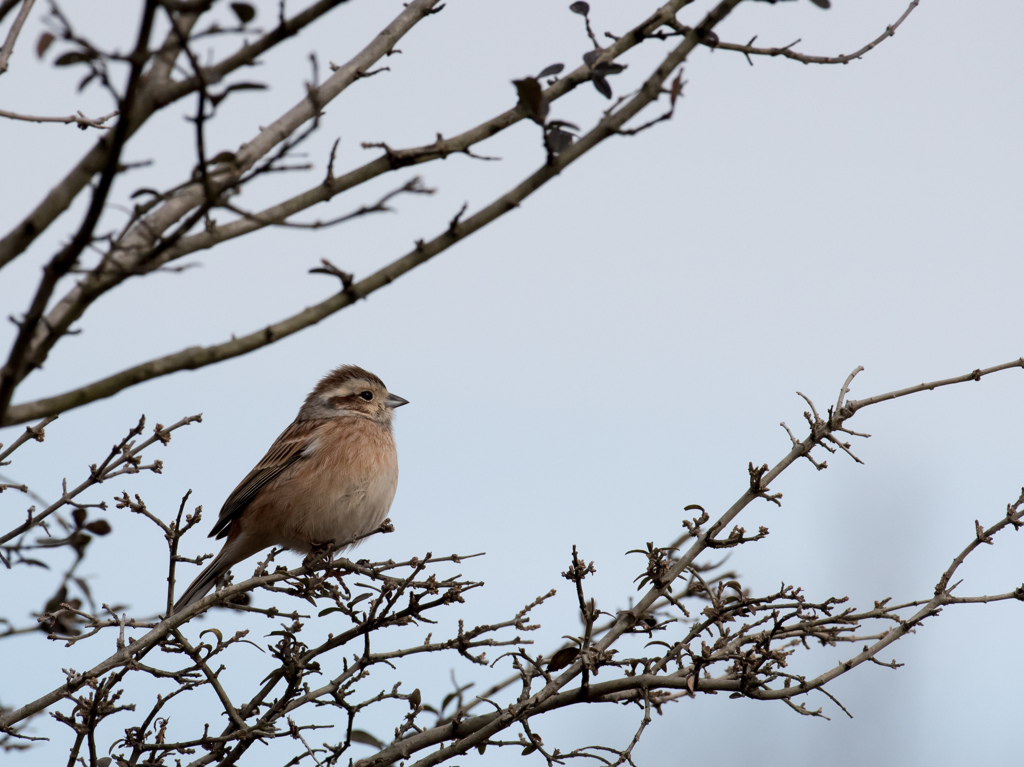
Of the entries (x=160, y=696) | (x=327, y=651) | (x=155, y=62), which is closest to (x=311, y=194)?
(x=155, y=62)

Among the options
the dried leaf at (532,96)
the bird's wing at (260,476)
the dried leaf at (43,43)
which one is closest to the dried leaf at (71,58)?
A: the dried leaf at (43,43)

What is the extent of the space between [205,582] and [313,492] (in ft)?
2.85

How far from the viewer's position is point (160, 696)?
4559mm

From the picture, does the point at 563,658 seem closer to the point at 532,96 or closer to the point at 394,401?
the point at 532,96

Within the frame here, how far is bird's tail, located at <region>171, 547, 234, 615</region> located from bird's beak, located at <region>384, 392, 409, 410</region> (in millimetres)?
1616

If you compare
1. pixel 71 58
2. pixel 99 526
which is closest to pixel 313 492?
pixel 99 526

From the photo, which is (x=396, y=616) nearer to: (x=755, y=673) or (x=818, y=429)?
(x=755, y=673)

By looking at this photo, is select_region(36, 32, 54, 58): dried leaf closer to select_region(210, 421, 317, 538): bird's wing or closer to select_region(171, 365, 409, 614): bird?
select_region(171, 365, 409, 614): bird

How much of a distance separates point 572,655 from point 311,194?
80.6 inches

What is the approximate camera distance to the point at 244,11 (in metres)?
2.77

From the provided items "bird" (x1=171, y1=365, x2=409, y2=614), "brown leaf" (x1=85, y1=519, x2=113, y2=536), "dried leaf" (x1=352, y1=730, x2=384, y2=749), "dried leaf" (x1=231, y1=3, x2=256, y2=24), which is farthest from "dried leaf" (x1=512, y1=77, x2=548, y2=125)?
"bird" (x1=171, y1=365, x2=409, y2=614)

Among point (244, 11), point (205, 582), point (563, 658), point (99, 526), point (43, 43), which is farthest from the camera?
point (205, 582)

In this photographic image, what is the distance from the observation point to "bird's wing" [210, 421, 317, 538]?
7.39 meters

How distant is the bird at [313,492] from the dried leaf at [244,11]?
14.1 feet
